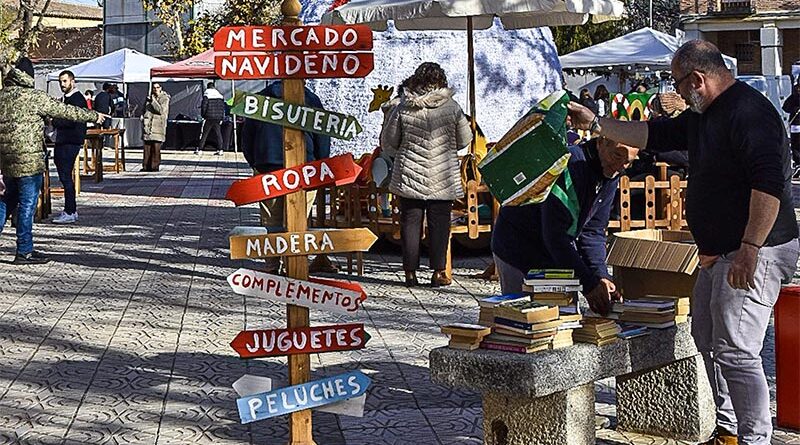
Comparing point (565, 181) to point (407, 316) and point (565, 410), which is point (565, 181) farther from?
point (407, 316)

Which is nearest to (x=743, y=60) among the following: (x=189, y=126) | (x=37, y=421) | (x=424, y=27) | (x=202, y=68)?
(x=189, y=126)

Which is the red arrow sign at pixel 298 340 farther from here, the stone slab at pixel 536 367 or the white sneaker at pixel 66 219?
the white sneaker at pixel 66 219

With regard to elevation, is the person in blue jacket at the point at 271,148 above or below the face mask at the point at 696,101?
below

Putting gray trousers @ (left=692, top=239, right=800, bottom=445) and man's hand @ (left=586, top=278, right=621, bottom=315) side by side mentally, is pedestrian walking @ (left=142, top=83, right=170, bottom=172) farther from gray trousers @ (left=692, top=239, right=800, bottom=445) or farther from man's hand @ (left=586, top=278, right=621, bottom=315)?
gray trousers @ (left=692, top=239, right=800, bottom=445)

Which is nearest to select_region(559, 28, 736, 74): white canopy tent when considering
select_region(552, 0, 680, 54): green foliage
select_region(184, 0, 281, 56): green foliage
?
select_region(552, 0, 680, 54): green foliage

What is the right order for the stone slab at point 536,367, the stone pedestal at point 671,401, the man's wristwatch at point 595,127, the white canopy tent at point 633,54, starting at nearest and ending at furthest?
1. the stone slab at point 536,367
2. the man's wristwatch at point 595,127
3. the stone pedestal at point 671,401
4. the white canopy tent at point 633,54

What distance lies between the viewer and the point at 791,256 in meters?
5.32

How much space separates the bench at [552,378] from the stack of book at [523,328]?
0.05m

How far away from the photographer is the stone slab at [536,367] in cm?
502

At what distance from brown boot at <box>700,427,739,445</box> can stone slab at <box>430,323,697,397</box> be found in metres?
0.40

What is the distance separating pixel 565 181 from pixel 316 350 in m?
1.26

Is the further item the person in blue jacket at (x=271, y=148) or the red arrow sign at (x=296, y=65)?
the person in blue jacket at (x=271, y=148)

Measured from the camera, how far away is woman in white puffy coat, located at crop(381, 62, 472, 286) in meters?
10.5

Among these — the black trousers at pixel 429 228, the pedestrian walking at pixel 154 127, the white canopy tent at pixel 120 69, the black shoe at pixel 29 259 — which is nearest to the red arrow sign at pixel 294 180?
the black trousers at pixel 429 228
